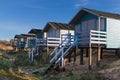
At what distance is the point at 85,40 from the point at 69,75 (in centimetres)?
462

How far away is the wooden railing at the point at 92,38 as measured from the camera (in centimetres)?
1985

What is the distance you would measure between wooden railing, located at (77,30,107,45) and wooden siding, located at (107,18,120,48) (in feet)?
2.05

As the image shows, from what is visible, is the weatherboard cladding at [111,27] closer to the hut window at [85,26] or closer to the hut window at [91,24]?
the hut window at [91,24]

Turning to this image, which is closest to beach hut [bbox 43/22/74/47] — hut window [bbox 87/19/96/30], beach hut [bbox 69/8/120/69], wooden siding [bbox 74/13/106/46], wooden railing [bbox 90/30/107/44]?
wooden siding [bbox 74/13/106/46]

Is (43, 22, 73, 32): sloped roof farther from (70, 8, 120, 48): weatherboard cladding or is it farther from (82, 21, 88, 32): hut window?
(70, 8, 120, 48): weatherboard cladding

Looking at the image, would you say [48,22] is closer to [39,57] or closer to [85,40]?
[39,57]

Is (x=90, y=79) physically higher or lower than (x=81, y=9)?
lower

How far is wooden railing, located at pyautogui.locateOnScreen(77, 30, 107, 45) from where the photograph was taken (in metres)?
19.8

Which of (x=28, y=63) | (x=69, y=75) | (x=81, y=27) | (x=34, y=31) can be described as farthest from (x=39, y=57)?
(x=34, y=31)

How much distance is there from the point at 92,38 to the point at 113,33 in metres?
3.81

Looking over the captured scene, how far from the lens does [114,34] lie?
22609 millimetres

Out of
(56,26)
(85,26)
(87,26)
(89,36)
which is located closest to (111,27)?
(87,26)

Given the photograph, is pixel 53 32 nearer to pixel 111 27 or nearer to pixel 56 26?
pixel 56 26

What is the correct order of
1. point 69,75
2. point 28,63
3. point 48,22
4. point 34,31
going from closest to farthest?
point 69,75 → point 28,63 → point 48,22 → point 34,31
